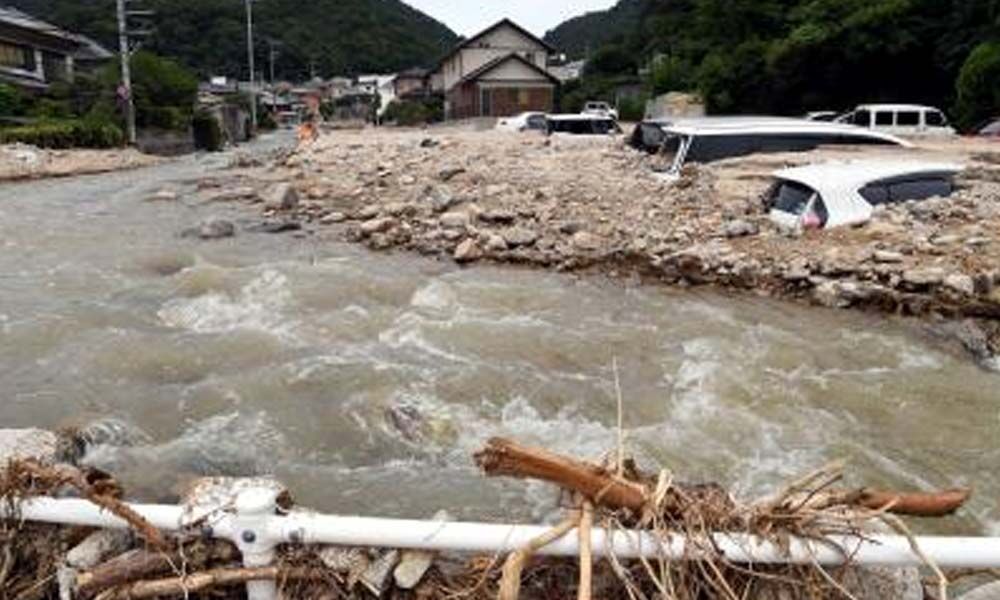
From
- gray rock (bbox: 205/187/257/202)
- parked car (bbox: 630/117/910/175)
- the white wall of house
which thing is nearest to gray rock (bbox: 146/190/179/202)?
gray rock (bbox: 205/187/257/202)

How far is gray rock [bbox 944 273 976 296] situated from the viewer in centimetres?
932

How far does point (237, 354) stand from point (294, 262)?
409 cm

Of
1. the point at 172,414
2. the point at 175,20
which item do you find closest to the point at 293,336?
the point at 172,414

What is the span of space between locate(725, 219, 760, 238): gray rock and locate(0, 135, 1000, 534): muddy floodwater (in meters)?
1.65

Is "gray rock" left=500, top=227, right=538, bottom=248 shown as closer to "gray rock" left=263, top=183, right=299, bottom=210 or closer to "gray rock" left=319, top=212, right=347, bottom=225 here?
"gray rock" left=319, top=212, right=347, bottom=225

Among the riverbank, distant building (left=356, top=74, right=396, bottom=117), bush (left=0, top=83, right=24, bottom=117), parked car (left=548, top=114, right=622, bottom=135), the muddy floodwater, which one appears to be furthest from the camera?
distant building (left=356, top=74, right=396, bottom=117)

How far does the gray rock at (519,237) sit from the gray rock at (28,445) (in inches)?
328

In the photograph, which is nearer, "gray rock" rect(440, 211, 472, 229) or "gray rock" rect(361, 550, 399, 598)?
"gray rock" rect(361, 550, 399, 598)

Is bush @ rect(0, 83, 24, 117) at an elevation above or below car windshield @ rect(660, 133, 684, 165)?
above

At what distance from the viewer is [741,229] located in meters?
12.0

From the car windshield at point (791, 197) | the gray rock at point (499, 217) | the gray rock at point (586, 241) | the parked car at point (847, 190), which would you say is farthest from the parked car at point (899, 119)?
the gray rock at point (586, 241)

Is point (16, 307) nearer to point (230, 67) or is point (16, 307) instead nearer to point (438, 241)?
point (438, 241)

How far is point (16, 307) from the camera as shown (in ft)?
34.9

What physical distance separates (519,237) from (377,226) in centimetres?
272
